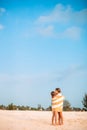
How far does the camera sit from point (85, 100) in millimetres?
11891

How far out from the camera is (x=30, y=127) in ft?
15.0

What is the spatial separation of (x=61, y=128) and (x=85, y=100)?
24.3ft

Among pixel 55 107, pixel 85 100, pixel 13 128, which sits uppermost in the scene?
pixel 85 100

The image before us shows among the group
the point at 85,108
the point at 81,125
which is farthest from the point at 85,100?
Result: the point at 81,125

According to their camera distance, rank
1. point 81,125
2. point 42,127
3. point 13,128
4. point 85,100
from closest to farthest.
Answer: point 13,128 → point 42,127 → point 81,125 → point 85,100

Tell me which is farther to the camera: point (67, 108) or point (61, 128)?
point (67, 108)

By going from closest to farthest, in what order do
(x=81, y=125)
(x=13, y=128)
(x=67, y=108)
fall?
(x=13, y=128)
(x=81, y=125)
(x=67, y=108)

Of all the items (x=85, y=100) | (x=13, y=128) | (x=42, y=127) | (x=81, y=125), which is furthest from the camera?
(x=85, y=100)

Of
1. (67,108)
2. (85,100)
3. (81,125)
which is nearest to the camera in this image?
(81,125)

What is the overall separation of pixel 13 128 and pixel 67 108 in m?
6.55

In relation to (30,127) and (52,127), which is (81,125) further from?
(30,127)

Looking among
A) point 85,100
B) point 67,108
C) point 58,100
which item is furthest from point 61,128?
point 85,100

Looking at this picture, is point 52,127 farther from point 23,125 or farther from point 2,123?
point 2,123

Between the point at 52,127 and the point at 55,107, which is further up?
the point at 55,107
